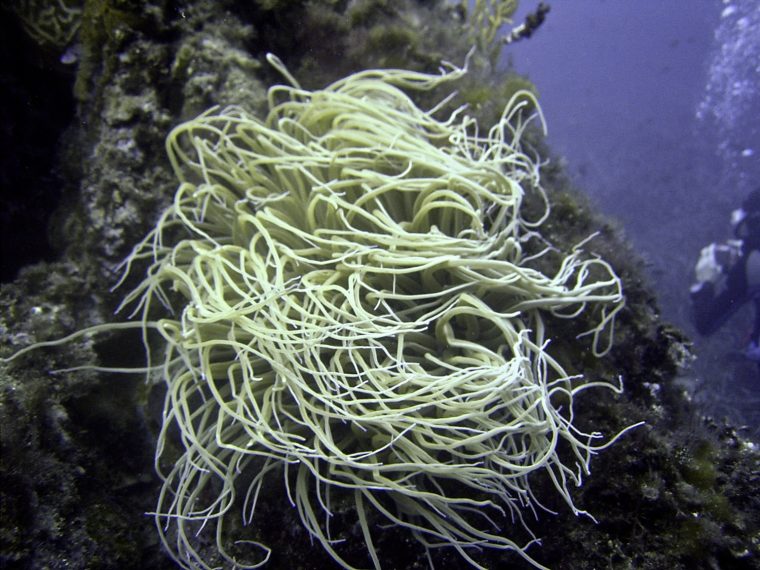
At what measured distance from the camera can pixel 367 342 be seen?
179 cm

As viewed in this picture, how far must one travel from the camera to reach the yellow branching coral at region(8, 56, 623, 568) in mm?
1609

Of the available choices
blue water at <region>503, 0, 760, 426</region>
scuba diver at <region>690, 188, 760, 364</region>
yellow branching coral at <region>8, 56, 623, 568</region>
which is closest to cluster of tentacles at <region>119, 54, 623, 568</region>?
yellow branching coral at <region>8, 56, 623, 568</region>

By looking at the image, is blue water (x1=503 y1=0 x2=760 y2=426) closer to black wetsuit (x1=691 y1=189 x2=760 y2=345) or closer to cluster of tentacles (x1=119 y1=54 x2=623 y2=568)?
black wetsuit (x1=691 y1=189 x2=760 y2=345)

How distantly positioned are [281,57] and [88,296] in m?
1.77

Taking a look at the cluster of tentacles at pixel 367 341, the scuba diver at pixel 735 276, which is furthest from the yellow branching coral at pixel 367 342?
the scuba diver at pixel 735 276

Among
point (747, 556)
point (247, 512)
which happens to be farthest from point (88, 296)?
point (747, 556)

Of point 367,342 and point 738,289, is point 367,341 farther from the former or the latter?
point 738,289

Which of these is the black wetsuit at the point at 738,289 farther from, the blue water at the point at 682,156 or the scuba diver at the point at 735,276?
the blue water at the point at 682,156

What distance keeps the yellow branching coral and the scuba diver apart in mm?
7162

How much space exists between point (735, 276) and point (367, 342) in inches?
330

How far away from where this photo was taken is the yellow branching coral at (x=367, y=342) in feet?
5.28

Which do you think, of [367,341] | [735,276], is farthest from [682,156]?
[367,341]

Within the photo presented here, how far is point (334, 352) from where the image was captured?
1.83m

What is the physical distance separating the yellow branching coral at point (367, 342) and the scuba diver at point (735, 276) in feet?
23.5
